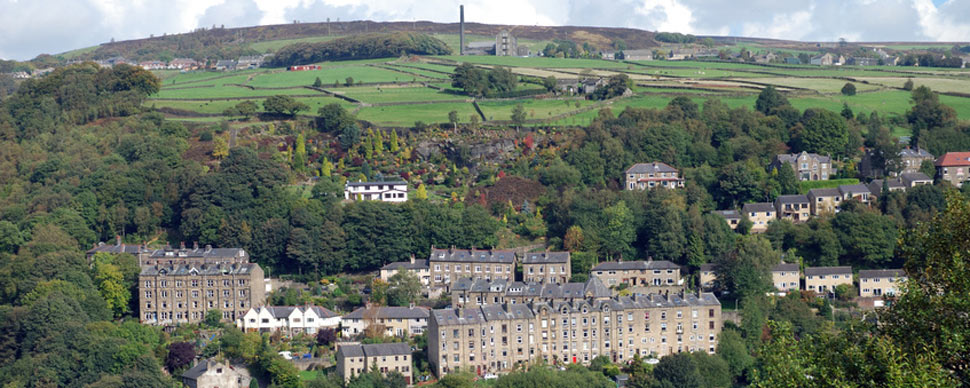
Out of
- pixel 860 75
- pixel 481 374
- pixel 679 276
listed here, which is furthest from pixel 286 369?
pixel 860 75

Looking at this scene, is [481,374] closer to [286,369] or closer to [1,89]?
[286,369]

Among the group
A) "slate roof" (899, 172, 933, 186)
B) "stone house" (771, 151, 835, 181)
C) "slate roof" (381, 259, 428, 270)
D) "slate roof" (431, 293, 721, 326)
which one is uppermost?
"stone house" (771, 151, 835, 181)

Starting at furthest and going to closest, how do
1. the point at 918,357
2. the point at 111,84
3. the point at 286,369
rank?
the point at 111,84, the point at 286,369, the point at 918,357

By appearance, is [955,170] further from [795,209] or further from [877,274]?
[877,274]

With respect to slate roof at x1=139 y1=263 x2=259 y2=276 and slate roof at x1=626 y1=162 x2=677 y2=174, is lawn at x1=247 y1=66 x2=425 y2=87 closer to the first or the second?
slate roof at x1=626 y1=162 x2=677 y2=174

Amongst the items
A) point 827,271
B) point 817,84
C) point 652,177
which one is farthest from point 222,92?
point 827,271

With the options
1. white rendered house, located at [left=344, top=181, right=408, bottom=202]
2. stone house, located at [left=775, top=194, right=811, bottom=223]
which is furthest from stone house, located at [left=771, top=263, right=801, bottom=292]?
white rendered house, located at [left=344, top=181, right=408, bottom=202]
